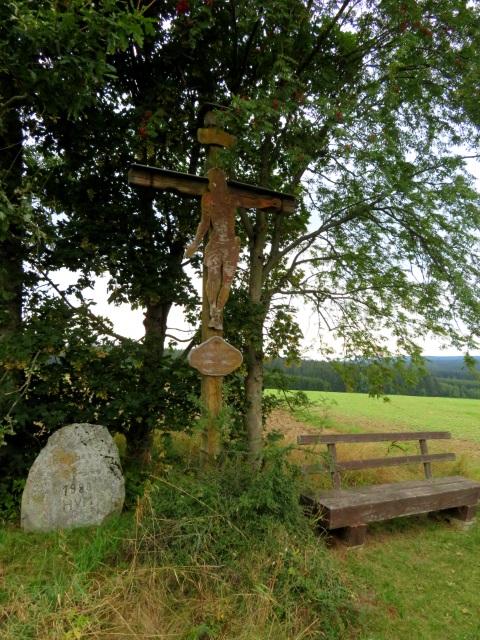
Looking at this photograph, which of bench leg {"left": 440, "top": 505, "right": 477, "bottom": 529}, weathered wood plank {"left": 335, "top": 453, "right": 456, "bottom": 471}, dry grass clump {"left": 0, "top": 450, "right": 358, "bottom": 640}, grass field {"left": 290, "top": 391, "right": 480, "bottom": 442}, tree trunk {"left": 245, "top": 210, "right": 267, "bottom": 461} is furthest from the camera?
grass field {"left": 290, "top": 391, "right": 480, "bottom": 442}

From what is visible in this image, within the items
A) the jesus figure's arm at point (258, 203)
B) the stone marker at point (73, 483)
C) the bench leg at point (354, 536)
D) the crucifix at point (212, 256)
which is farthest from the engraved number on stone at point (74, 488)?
the jesus figure's arm at point (258, 203)

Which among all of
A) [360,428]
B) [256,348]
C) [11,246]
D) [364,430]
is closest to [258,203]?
[256,348]

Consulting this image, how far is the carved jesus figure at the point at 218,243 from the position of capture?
3.74 m

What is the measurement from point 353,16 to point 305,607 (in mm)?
7047

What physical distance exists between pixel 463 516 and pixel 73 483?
4.77 metres

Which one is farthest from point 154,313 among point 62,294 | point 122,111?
point 122,111

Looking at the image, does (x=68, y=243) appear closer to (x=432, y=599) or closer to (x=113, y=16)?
(x=113, y=16)

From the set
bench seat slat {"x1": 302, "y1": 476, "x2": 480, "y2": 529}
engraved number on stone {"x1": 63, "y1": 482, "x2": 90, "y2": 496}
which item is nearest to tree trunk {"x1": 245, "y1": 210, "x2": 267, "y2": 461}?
bench seat slat {"x1": 302, "y1": 476, "x2": 480, "y2": 529}

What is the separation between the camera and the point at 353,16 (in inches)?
218

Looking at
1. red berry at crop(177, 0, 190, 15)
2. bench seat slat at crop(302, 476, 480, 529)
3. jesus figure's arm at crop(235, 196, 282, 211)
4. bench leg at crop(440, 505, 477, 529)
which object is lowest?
bench leg at crop(440, 505, 477, 529)

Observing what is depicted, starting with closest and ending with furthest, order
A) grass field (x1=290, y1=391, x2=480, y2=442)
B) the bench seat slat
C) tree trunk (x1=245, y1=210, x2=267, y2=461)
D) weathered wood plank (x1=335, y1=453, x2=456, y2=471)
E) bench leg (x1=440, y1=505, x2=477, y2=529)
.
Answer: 1. the bench seat slat
2. weathered wood plank (x1=335, y1=453, x2=456, y2=471)
3. bench leg (x1=440, y1=505, x2=477, y2=529)
4. tree trunk (x1=245, y1=210, x2=267, y2=461)
5. grass field (x1=290, y1=391, x2=480, y2=442)

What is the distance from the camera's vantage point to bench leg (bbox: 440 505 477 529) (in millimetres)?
4988

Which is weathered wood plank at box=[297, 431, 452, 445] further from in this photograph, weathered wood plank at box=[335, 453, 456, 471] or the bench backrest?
weathered wood plank at box=[335, 453, 456, 471]

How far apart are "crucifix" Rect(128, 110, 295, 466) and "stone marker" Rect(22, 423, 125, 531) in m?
1.22
